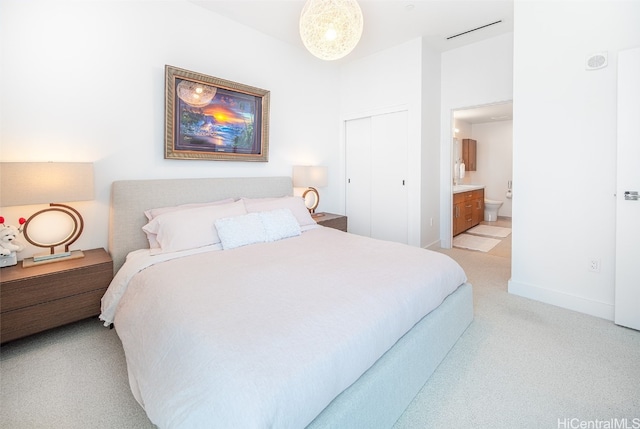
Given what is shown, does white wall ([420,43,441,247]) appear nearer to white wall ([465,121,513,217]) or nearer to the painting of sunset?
the painting of sunset

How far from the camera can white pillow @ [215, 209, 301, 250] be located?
245 centimetres

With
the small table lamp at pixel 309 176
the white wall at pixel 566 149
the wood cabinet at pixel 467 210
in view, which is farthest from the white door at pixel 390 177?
the white wall at pixel 566 149

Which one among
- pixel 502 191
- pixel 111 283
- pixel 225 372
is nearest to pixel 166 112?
pixel 111 283

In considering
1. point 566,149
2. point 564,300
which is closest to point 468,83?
point 566,149

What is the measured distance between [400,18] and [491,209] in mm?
5094

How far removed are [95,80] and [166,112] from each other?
22.0 inches

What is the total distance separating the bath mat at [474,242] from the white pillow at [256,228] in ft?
10.2

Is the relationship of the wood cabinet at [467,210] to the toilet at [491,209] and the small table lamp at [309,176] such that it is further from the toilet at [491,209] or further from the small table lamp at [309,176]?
the small table lamp at [309,176]

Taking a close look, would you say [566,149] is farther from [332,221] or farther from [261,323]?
[261,323]

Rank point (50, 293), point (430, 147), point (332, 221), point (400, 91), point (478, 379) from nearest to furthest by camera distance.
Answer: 1. point (478, 379)
2. point (50, 293)
3. point (332, 221)
4. point (400, 91)
5. point (430, 147)

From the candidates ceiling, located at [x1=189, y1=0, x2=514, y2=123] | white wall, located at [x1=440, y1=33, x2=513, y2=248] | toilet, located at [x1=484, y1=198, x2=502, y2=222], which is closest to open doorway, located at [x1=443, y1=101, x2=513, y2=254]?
toilet, located at [x1=484, y1=198, x2=502, y2=222]

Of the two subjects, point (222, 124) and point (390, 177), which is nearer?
point (222, 124)

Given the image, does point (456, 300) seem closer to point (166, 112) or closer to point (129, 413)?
point (129, 413)

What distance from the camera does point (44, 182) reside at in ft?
6.75
